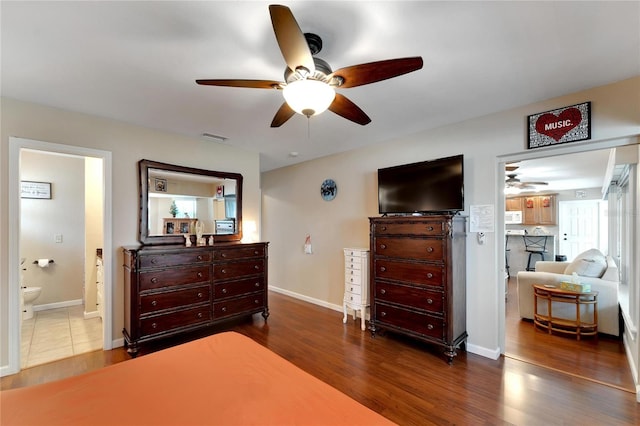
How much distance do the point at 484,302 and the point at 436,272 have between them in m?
0.68

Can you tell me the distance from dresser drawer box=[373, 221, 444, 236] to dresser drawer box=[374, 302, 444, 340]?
0.87 m

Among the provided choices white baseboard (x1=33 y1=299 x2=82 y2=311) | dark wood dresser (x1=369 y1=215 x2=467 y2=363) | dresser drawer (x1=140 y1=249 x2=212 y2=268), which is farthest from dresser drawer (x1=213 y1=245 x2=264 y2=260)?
white baseboard (x1=33 y1=299 x2=82 y2=311)

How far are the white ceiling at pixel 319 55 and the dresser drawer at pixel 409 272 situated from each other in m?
1.64

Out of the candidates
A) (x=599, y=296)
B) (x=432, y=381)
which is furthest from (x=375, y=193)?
(x=599, y=296)

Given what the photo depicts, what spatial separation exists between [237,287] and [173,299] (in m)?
0.77

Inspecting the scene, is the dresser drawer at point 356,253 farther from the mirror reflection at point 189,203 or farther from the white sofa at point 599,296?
the white sofa at point 599,296

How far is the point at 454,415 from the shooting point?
6.64 feet

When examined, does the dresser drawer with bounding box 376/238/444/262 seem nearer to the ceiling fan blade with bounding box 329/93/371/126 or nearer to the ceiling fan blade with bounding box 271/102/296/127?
the ceiling fan blade with bounding box 329/93/371/126

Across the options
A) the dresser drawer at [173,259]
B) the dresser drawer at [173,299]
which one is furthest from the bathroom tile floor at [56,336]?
the dresser drawer at [173,259]

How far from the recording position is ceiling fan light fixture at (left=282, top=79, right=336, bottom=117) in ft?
5.26

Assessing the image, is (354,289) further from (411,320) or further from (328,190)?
(328,190)

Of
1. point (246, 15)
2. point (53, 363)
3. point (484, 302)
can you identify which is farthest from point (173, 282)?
point (484, 302)

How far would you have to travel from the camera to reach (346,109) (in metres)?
2.07

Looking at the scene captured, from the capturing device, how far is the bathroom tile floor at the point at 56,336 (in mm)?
2903
